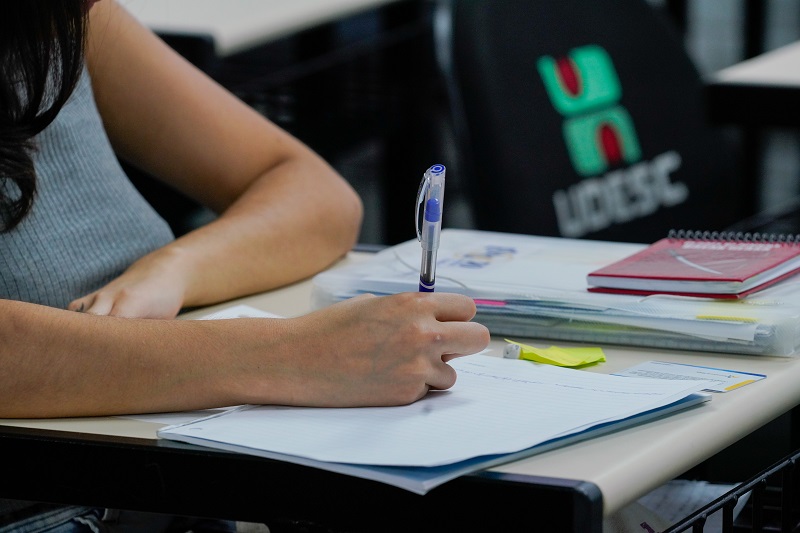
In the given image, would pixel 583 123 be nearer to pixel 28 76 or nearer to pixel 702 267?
pixel 702 267

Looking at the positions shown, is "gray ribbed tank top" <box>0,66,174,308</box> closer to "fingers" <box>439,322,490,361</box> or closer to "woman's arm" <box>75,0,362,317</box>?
"woman's arm" <box>75,0,362,317</box>

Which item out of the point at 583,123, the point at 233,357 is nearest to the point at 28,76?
the point at 233,357

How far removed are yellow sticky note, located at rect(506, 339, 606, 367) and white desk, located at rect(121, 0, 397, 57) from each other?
1250mm

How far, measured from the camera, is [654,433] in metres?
0.77

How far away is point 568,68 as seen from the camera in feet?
5.90

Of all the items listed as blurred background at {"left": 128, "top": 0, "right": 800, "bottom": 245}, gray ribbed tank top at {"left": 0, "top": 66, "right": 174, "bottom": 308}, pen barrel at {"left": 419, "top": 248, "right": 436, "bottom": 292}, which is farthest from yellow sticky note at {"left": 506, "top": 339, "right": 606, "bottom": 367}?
blurred background at {"left": 128, "top": 0, "right": 800, "bottom": 245}

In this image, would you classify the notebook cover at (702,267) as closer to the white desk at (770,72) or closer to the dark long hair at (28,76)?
the dark long hair at (28,76)

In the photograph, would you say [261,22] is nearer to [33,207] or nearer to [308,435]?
[33,207]

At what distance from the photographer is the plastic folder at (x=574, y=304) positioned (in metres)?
0.94

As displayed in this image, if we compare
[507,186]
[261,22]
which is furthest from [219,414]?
[261,22]

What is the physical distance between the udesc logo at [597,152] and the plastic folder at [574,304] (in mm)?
614

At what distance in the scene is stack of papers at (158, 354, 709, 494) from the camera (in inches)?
28.1

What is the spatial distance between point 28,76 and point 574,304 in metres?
0.49

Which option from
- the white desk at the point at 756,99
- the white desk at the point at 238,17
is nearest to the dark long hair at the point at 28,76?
the white desk at the point at 238,17
